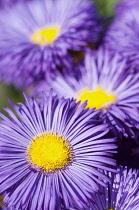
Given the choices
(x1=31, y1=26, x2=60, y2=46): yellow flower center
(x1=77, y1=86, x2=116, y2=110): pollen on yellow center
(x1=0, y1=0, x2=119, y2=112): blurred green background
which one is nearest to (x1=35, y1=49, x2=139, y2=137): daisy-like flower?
(x1=77, y1=86, x2=116, y2=110): pollen on yellow center

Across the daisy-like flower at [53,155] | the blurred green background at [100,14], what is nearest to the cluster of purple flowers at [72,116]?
the daisy-like flower at [53,155]

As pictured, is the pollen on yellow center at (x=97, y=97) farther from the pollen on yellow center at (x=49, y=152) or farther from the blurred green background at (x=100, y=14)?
the blurred green background at (x=100, y=14)

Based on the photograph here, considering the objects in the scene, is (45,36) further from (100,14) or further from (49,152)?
(49,152)

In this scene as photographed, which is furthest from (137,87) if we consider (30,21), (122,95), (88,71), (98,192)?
(30,21)

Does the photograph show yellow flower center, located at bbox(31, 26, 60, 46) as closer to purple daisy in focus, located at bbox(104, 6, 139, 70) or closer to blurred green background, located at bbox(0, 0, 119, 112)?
purple daisy in focus, located at bbox(104, 6, 139, 70)

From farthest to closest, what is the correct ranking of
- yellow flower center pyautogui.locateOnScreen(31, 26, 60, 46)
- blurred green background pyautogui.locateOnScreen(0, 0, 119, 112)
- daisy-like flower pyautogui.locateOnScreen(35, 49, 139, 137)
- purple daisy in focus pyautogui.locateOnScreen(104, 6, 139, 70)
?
blurred green background pyautogui.locateOnScreen(0, 0, 119, 112), yellow flower center pyautogui.locateOnScreen(31, 26, 60, 46), purple daisy in focus pyautogui.locateOnScreen(104, 6, 139, 70), daisy-like flower pyautogui.locateOnScreen(35, 49, 139, 137)

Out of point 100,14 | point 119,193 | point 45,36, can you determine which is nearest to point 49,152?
point 119,193

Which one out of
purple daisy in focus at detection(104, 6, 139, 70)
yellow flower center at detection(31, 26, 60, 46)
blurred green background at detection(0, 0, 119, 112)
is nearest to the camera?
purple daisy in focus at detection(104, 6, 139, 70)
